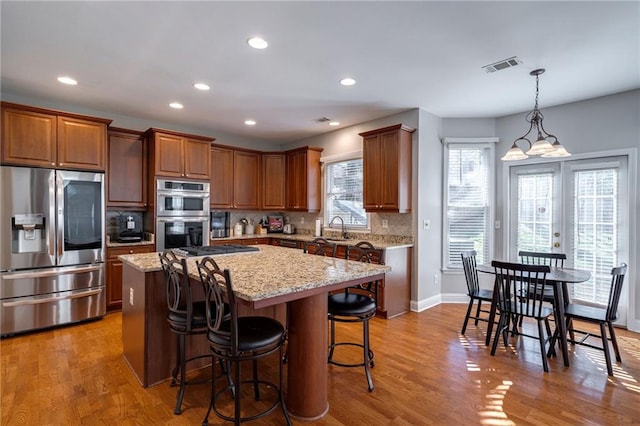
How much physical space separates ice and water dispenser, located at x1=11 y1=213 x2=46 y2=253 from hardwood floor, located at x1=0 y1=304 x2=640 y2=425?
0.94 meters

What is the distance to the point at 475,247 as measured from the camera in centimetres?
483

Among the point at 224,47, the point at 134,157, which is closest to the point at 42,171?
the point at 134,157

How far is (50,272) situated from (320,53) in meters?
3.72

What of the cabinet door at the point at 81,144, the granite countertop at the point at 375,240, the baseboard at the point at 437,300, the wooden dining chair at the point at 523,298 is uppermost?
the cabinet door at the point at 81,144

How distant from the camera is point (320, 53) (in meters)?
2.90

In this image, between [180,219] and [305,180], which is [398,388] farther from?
[305,180]

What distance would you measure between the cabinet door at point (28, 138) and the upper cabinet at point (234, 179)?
217cm

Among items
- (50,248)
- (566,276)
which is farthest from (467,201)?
(50,248)

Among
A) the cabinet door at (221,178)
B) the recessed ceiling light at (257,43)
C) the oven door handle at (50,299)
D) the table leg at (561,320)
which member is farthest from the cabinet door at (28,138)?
the table leg at (561,320)

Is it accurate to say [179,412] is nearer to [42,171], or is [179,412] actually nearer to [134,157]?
[42,171]

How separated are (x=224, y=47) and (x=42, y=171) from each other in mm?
2578

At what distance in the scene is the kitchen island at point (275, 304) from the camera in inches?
76.6

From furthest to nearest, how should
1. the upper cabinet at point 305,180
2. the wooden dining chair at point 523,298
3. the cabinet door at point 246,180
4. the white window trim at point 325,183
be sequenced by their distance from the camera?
the cabinet door at point 246,180
the upper cabinet at point 305,180
the white window trim at point 325,183
the wooden dining chair at point 523,298

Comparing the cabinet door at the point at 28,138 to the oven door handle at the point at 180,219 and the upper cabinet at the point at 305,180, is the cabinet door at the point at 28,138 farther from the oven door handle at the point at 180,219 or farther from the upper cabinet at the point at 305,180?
the upper cabinet at the point at 305,180
